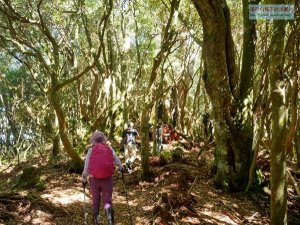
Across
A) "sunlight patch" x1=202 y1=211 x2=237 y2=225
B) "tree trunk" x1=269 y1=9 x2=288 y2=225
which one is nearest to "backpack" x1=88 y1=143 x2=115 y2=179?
"tree trunk" x1=269 y1=9 x2=288 y2=225

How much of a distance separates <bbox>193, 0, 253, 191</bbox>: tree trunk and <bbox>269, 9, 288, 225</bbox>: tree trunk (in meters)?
3.43

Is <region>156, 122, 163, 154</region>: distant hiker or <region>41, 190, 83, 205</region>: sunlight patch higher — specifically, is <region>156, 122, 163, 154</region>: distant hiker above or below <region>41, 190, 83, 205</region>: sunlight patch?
above

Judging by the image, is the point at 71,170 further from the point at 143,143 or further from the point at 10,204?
the point at 10,204

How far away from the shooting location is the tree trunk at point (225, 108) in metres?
9.60

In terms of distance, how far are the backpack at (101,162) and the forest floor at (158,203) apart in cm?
96

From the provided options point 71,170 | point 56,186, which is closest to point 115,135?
point 71,170

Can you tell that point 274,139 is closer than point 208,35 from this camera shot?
Yes

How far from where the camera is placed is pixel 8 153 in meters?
28.2

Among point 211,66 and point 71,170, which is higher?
point 211,66

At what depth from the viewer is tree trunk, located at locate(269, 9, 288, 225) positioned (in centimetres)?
598

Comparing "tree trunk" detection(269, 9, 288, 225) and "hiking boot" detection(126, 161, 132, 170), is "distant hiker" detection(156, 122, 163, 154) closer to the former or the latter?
"hiking boot" detection(126, 161, 132, 170)

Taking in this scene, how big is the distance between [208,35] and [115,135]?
423 inches

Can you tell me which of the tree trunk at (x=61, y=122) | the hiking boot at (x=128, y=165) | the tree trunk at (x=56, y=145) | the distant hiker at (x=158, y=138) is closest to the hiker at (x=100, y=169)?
the tree trunk at (x=61, y=122)

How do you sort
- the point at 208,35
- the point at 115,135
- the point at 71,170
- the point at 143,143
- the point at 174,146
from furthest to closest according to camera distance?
the point at 115,135
the point at 174,146
the point at 71,170
the point at 143,143
the point at 208,35
